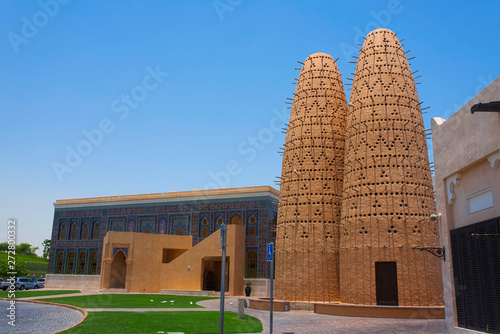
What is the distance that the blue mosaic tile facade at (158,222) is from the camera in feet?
120

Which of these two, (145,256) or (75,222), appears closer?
(145,256)

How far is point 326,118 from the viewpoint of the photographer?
25.5 meters

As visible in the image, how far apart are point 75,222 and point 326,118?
29.6m

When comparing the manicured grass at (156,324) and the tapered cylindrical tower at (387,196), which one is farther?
the tapered cylindrical tower at (387,196)

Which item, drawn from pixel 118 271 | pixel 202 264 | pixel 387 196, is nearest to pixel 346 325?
pixel 387 196

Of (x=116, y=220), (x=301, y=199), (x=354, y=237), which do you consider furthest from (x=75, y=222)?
(x=354, y=237)

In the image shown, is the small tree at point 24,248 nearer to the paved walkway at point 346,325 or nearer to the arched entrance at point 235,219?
the arched entrance at point 235,219

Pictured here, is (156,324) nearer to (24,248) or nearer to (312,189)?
(312,189)

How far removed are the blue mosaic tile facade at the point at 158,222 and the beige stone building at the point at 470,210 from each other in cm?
2355

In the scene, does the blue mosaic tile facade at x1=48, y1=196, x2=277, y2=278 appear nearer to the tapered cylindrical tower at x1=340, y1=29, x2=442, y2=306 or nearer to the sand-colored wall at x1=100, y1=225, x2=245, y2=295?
the sand-colored wall at x1=100, y1=225, x2=245, y2=295

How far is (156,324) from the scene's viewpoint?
44.7 feet

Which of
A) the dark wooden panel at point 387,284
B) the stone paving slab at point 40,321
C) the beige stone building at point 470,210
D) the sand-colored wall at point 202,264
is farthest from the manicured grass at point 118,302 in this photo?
the beige stone building at point 470,210

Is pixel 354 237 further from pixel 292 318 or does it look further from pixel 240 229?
pixel 240 229

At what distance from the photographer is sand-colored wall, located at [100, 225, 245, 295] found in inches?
1328
